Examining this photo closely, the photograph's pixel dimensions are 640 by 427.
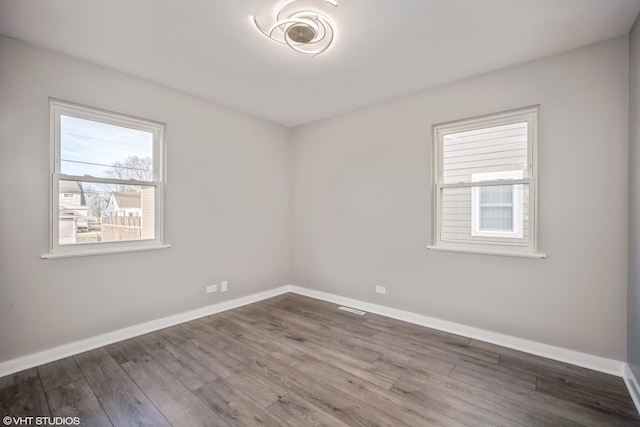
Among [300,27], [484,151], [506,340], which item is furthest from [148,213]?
[506,340]

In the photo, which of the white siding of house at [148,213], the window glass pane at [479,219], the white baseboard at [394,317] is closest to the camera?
the white baseboard at [394,317]

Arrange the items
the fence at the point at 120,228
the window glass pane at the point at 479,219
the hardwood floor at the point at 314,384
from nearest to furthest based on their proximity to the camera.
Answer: the hardwood floor at the point at 314,384
the window glass pane at the point at 479,219
the fence at the point at 120,228

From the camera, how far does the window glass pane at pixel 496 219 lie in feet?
9.48

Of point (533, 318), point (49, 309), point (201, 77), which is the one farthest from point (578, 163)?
point (49, 309)

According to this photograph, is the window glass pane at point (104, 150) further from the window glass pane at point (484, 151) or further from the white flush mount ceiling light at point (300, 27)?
the window glass pane at point (484, 151)

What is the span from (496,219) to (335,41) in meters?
2.31

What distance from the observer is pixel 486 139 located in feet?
9.98

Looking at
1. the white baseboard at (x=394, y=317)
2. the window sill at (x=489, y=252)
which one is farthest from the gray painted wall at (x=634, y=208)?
the window sill at (x=489, y=252)

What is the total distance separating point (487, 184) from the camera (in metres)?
2.98

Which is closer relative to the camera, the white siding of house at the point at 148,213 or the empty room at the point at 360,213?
the empty room at the point at 360,213

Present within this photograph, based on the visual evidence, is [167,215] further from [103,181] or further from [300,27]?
[300,27]

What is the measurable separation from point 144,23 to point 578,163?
3.70m

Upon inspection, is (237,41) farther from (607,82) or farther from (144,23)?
(607,82)

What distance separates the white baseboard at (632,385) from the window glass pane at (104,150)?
4.55m
